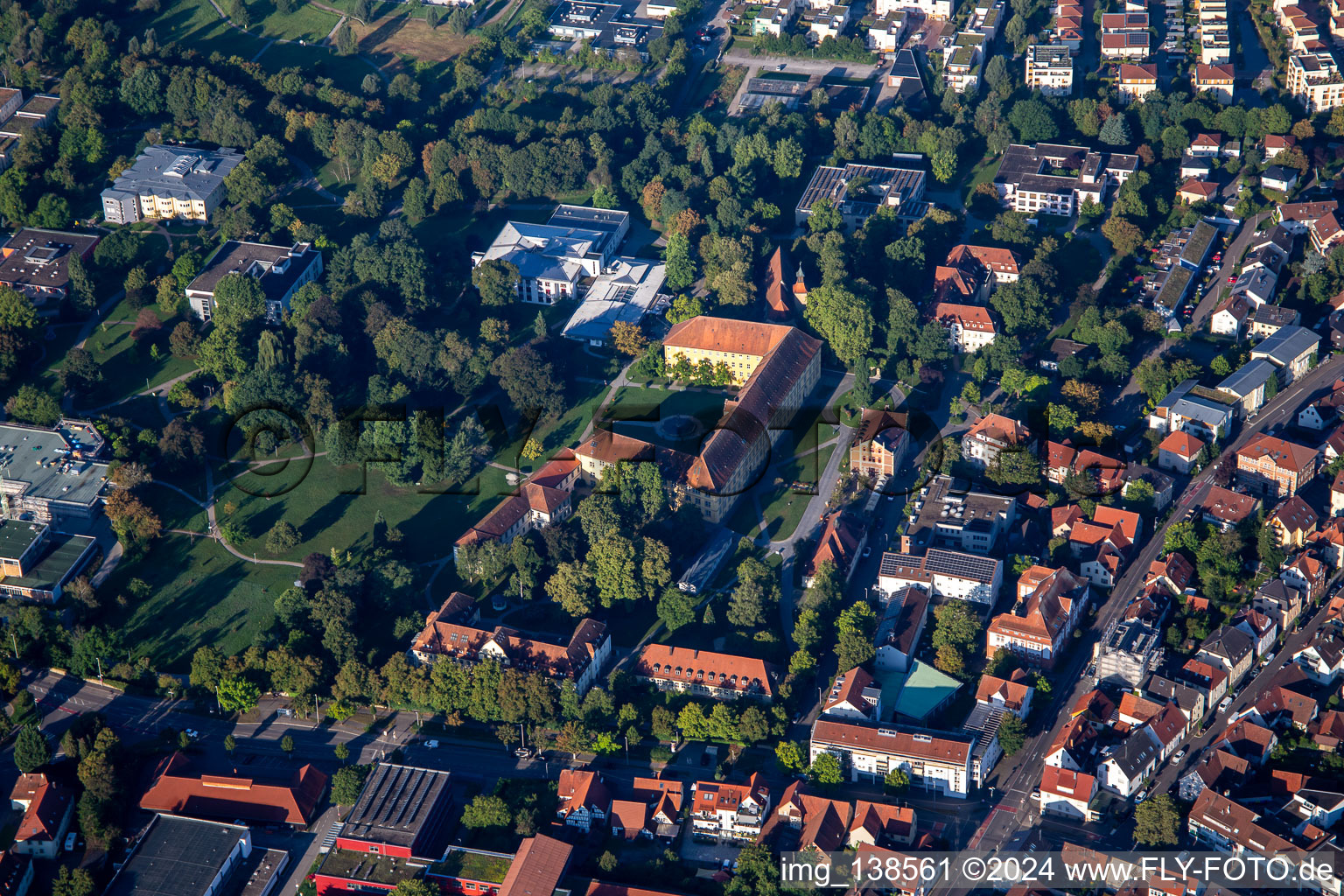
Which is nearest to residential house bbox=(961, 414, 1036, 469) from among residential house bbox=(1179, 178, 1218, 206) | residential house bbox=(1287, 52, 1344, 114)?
residential house bbox=(1179, 178, 1218, 206)

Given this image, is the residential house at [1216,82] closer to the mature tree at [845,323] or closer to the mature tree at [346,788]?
the mature tree at [845,323]

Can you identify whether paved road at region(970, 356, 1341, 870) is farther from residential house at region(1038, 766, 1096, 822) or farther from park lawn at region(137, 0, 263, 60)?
park lawn at region(137, 0, 263, 60)

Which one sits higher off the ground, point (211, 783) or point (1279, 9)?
point (1279, 9)

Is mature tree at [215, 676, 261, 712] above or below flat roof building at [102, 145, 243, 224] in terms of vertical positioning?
below

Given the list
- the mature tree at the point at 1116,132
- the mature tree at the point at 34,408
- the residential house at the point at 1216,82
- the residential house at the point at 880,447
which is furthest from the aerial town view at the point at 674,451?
the residential house at the point at 1216,82

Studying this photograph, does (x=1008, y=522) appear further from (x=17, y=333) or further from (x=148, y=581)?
(x=17, y=333)

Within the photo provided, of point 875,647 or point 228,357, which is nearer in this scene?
point 875,647

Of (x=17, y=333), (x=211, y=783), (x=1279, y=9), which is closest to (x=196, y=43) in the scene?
(x=17, y=333)
